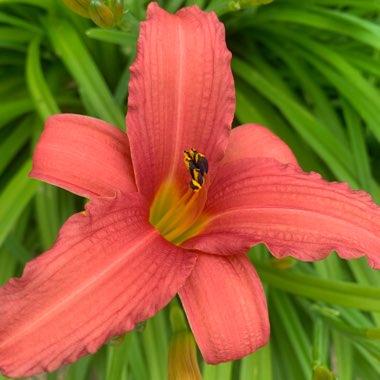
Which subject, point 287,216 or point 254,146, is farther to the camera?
point 254,146

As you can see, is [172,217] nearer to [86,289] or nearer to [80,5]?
[86,289]

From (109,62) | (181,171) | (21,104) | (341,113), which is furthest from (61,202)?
(341,113)

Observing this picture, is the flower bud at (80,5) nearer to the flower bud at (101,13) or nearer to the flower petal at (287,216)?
the flower bud at (101,13)

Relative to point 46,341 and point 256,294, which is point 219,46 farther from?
point 46,341

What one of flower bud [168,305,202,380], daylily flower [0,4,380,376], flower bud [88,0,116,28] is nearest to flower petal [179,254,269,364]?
daylily flower [0,4,380,376]

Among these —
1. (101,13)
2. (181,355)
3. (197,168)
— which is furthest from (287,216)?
(101,13)

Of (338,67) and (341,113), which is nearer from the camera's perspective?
(338,67)

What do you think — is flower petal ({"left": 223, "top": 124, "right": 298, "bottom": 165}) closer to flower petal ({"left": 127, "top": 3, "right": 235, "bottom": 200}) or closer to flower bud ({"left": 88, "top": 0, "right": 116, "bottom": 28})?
flower petal ({"left": 127, "top": 3, "right": 235, "bottom": 200})
